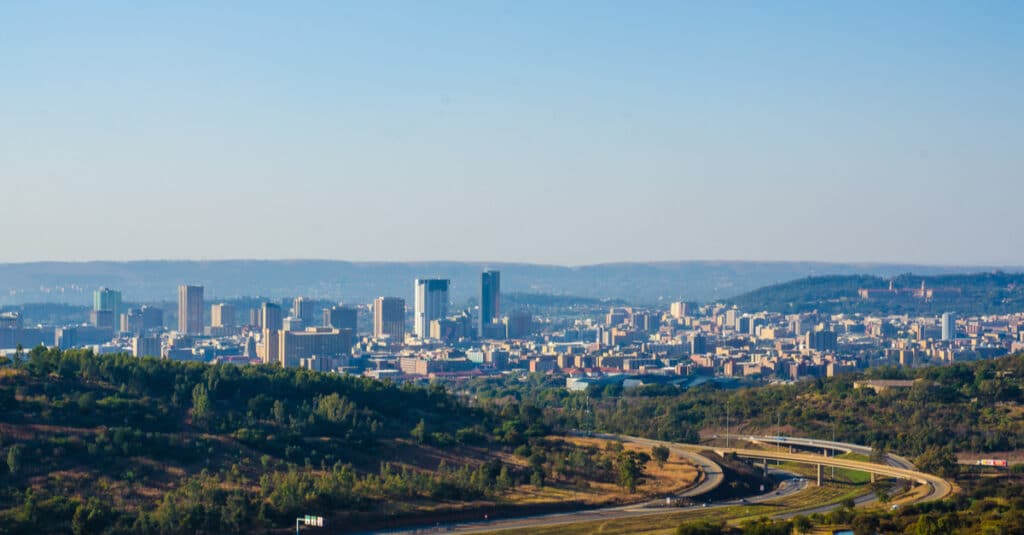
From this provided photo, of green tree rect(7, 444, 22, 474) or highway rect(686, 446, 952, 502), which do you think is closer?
green tree rect(7, 444, 22, 474)

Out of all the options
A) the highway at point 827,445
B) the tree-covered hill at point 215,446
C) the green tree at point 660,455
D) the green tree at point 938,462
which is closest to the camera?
the tree-covered hill at point 215,446

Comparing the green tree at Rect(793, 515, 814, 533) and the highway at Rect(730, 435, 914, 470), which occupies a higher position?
the green tree at Rect(793, 515, 814, 533)

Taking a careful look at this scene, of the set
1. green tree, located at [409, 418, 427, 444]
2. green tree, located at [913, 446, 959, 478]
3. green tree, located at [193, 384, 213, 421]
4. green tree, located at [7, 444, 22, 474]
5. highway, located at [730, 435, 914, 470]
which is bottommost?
highway, located at [730, 435, 914, 470]

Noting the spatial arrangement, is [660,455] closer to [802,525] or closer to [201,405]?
[201,405]

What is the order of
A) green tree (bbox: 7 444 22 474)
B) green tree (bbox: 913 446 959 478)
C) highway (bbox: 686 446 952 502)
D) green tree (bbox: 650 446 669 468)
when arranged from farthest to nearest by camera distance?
green tree (bbox: 650 446 669 468) → green tree (bbox: 913 446 959 478) → highway (bbox: 686 446 952 502) → green tree (bbox: 7 444 22 474)

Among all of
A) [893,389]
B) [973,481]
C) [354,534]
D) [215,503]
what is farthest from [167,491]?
[893,389]

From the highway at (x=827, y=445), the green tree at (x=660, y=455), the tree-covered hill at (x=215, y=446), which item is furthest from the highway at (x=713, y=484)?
the tree-covered hill at (x=215, y=446)

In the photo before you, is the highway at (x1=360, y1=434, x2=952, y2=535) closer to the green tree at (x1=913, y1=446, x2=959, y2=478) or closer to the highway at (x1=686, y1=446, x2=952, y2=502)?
the highway at (x1=686, y1=446, x2=952, y2=502)

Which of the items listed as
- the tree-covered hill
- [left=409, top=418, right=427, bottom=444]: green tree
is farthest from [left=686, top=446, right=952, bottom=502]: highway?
[left=409, top=418, right=427, bottom=444]: green tree

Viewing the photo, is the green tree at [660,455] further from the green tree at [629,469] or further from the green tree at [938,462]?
the green tree at [938,462]

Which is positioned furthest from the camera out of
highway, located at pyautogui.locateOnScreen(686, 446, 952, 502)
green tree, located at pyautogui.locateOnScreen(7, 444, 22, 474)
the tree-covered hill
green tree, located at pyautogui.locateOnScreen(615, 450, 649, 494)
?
highway, located at pyautogui.locateOnScreen(686, 446, 952, 502)

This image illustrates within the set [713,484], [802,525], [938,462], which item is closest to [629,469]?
[713,484]

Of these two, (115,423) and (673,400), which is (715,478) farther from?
(673,400)

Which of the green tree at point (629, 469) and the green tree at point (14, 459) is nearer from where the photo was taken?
the green tree at point (14, 459)
